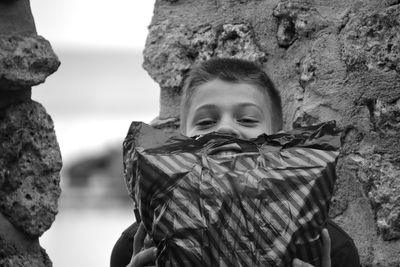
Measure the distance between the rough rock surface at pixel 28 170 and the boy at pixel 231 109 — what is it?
0.66 ft

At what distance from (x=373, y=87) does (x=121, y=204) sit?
22.1 ft

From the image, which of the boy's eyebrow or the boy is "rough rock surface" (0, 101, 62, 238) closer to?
the boy

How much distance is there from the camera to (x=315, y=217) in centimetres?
153

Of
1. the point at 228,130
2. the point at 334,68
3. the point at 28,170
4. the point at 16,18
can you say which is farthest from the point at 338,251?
the point at 16,18

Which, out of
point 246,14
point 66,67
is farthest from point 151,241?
point 66,67

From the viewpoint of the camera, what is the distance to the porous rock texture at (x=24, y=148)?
155 cm

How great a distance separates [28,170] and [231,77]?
485 mm

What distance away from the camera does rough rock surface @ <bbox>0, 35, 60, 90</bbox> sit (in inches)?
A: 60.4

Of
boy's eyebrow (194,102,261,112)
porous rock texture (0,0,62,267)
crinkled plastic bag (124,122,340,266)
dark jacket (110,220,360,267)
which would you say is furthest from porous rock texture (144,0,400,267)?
porous rock texture (0,0,62,267)

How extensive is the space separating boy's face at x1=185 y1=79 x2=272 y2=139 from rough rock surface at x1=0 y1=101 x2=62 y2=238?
1.10 ft

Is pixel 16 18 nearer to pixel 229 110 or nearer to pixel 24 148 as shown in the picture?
pixel 24 148

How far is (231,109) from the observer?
1813mm

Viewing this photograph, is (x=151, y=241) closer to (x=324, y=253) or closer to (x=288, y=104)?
(x=324, y=253)

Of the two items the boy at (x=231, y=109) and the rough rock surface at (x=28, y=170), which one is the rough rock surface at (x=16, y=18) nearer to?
the rough rock surface at (x=28, y=170)
